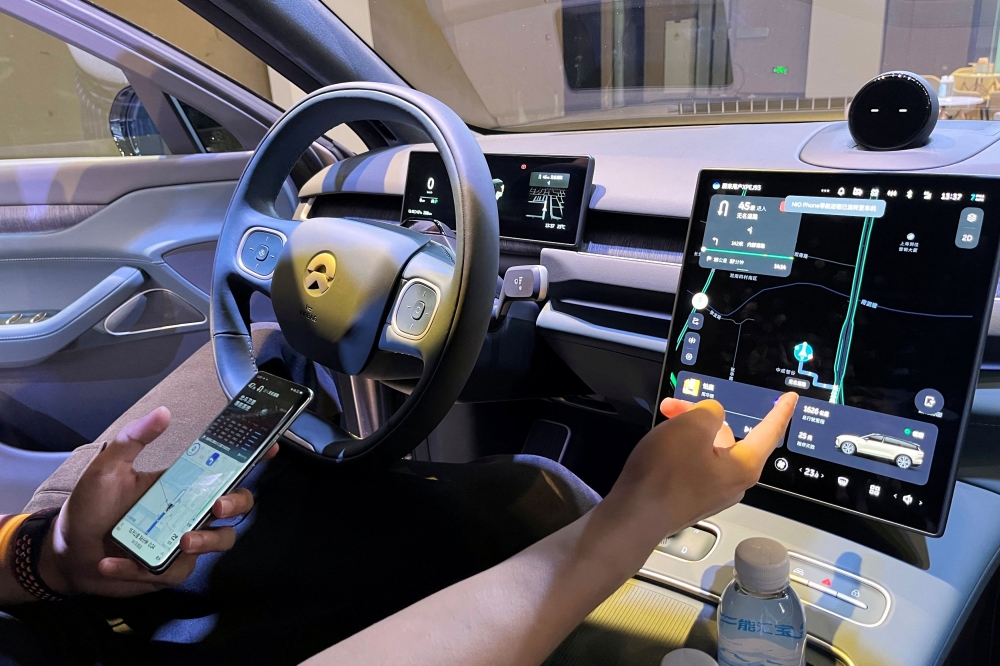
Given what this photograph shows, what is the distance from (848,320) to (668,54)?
2.85ft

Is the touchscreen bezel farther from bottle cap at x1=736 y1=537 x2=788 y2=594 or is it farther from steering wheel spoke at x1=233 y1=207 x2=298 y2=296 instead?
bottle cap at x1=736 y1=537 x2=788 y2=594

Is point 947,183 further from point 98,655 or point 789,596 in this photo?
point 98,655

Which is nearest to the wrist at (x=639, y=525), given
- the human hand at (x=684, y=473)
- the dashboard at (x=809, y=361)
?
the human hand at (x=684, y=473)

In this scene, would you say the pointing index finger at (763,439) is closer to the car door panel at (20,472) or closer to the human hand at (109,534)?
the human hand at (109,534)

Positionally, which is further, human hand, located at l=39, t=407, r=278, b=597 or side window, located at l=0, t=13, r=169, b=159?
side window, located at l=0, t=13, r=169, b=159

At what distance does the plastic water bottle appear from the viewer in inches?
19.1

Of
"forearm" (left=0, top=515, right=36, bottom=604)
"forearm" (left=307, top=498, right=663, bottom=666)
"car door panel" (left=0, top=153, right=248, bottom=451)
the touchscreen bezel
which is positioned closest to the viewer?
"forearm" (left=307, top=498, right=663, bottom=666)

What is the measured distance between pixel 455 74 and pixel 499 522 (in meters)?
1.05

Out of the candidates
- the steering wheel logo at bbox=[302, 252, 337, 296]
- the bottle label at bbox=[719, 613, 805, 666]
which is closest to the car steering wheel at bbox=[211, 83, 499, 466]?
the steering wheel logo at bbox=[302, 252, 337, 296]

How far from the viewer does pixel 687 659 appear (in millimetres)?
526

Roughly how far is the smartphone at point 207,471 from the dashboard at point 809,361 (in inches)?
17.4

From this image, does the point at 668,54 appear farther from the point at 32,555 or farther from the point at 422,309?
the point at 32,555

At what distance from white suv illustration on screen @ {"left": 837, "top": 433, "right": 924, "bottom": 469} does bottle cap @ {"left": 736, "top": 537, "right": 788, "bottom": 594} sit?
0.25 metres

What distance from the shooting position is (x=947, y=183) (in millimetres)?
656
